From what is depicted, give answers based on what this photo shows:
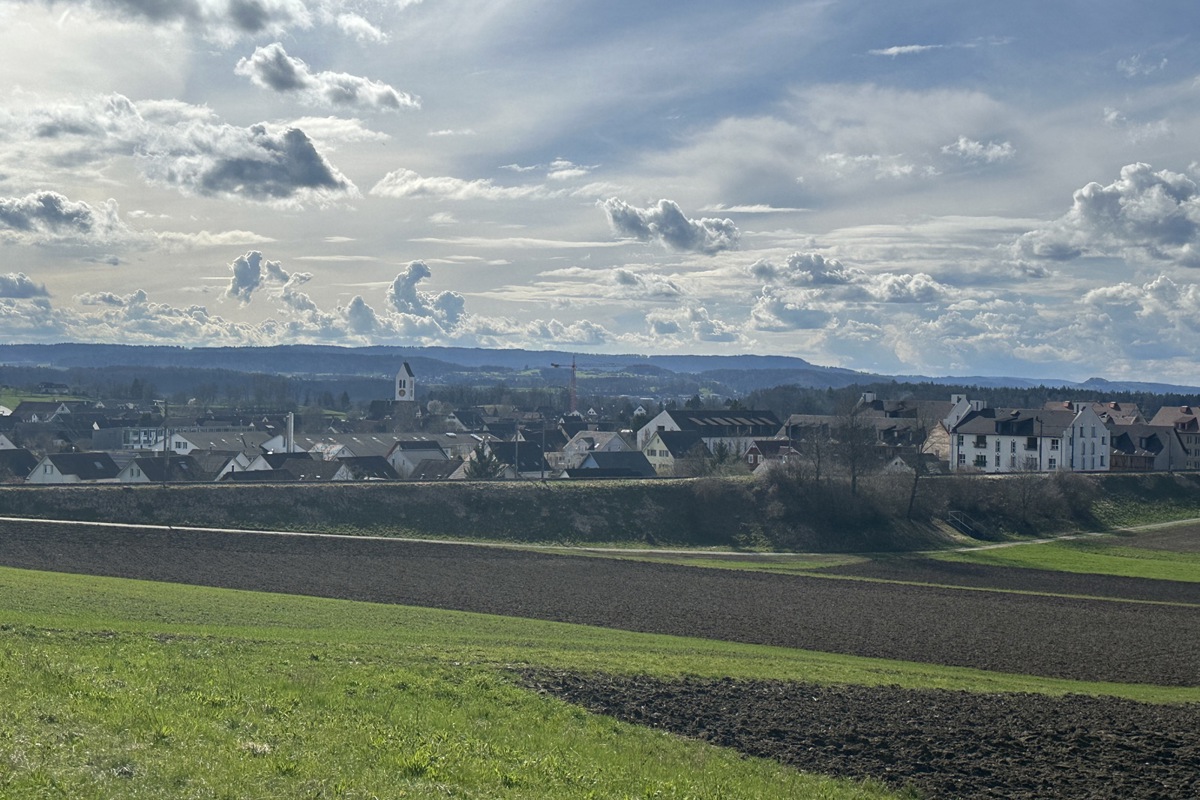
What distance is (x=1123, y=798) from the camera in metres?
16.4

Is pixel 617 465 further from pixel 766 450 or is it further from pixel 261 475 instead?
pixel 261 475

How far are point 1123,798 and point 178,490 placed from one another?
60.4 metres

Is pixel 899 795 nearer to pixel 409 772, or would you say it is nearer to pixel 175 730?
pixel 409 772

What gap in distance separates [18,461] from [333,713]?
94.7 meters

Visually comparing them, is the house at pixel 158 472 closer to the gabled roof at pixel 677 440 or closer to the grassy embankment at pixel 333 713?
the gabled roof at pixel 677 440

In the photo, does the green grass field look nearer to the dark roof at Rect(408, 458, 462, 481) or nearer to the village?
the village

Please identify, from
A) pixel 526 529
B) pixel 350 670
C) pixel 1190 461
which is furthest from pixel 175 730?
pixel 1190 461

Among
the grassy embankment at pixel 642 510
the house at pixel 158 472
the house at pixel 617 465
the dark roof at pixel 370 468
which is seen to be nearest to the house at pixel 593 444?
the house at pixel 617 465

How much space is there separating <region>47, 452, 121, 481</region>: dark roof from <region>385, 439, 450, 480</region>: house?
25340 mm

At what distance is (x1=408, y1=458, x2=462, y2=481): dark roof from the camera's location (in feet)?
321

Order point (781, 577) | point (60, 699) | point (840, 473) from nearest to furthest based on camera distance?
point (60, 699), point (781, 577), point (840, 473)

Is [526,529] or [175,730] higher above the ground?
[175,730]

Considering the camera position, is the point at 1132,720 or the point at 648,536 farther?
the point at 648,536

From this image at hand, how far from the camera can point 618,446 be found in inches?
4764
